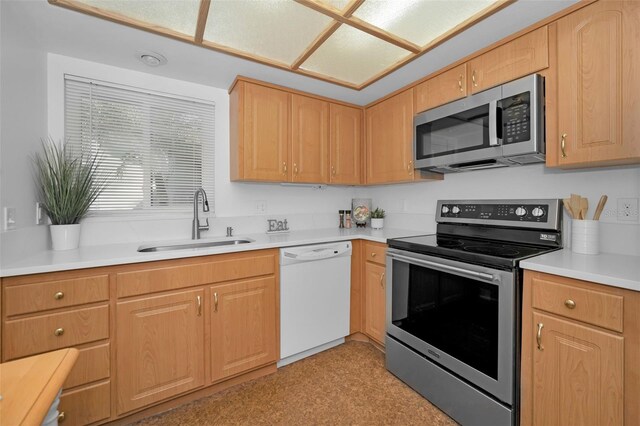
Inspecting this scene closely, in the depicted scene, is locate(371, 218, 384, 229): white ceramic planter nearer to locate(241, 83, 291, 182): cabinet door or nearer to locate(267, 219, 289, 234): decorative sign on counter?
locate(267, 219, 289, 234): decorative sign on counter

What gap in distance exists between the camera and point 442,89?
6.59 feet

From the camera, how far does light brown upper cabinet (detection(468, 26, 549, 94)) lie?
152cm

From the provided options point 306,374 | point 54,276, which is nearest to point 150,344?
point 54,276

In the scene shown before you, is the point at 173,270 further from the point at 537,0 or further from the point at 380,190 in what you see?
the point at 537,0

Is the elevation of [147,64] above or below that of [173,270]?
above

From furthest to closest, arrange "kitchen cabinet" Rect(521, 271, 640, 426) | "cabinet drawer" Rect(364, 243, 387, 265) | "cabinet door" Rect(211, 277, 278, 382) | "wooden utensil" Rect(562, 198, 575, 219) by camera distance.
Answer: "cabinet drawer" Rect(364, 243, 387, 265), "cabinet door" Rect(211, 277, 278, 382), "wooden utensil" Rect(562, 198, 575, 219), "kitchen cabinet" Rect(521, 271, 640, 426)

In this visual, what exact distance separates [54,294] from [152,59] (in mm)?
1572

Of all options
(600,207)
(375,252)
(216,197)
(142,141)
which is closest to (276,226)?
(216,197)

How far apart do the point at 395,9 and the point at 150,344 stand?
2.27 meters

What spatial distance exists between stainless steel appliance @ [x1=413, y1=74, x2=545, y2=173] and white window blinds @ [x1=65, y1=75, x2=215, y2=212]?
1.81 meters

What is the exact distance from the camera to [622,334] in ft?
3.46

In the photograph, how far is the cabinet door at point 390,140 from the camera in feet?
7.60

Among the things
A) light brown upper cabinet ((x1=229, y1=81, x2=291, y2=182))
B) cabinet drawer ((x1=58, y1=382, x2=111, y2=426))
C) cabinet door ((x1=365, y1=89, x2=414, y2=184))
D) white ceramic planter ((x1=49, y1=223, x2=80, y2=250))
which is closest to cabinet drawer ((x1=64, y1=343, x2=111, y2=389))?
cabinet drawer ((x1=58, y1=382, x2=111, y2=426))

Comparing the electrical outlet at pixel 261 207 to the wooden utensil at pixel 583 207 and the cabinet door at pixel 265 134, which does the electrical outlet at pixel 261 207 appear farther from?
the wooden utensil at pixel 583 207
